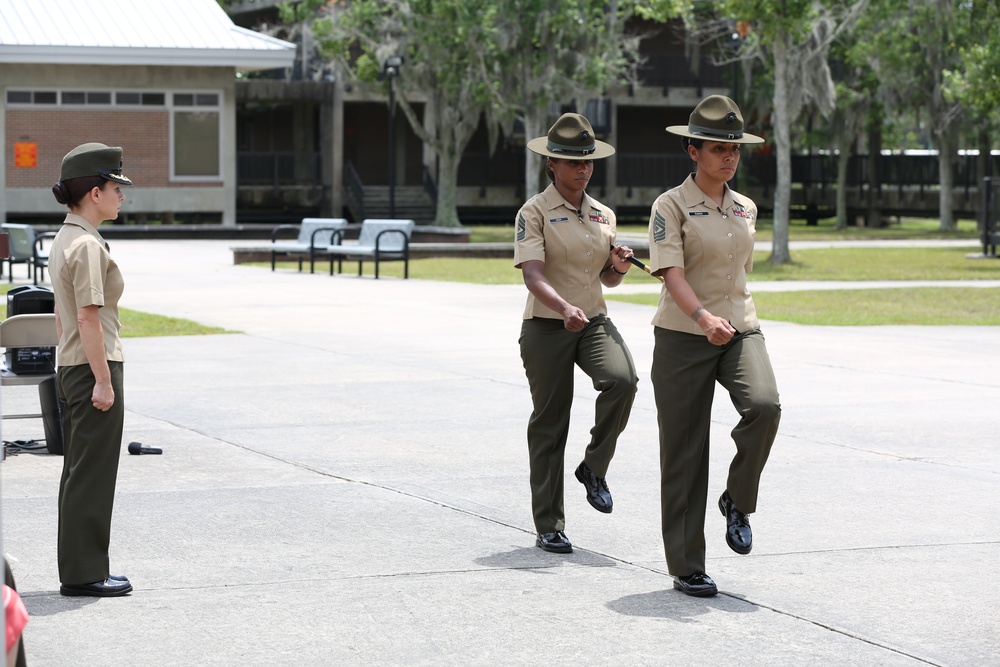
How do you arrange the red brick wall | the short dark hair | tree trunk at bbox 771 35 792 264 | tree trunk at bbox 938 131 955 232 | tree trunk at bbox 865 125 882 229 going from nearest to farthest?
the short dark hair → tree trunk at bbox 771 35 792 264 → the red brick wall → tree trunk at bbox 938 131 955 232 → tree trunk at bbox 865 125 882 229

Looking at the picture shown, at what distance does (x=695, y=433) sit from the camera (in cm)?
612

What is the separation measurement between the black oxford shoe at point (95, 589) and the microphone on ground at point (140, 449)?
318cm

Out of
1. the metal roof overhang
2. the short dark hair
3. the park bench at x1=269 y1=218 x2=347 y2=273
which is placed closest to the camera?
the short dark hair

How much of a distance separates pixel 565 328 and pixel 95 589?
220 cm

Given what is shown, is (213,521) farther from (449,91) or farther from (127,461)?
(449,91)

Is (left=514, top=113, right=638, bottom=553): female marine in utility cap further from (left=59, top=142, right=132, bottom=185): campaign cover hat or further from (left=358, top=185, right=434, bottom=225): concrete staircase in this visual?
(left=358, top=185, right=434, bottom=225): concrete staircase

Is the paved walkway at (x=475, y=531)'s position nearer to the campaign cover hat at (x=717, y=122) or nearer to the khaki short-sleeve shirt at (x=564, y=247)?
the khaki short-sleeve shirt at (x=564, y=247)

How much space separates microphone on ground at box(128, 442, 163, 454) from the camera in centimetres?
909

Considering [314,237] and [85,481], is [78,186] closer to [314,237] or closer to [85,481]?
[85,481]

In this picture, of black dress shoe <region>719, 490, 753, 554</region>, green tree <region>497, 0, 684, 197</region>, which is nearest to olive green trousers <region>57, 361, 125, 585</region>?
black dress shoe <region>719, 490, 753, 554</region>

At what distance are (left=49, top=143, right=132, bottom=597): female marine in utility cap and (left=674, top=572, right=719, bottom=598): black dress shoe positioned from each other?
6.95 ft

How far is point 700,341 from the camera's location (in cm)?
612

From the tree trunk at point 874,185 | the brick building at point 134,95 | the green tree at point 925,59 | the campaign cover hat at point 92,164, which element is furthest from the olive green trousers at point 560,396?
the tree trunk at point 874,185

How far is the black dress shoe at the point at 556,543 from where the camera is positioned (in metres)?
6.70
